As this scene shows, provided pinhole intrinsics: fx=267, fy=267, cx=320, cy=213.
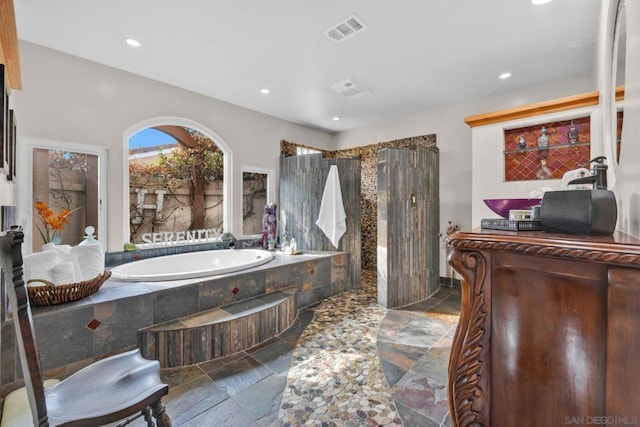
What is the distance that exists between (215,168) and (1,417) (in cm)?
321

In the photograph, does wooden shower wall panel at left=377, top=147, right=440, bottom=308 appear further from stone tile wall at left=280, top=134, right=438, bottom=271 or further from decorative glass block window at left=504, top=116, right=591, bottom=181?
stone tile wall at left=280, top=134, right=438, bottom=271

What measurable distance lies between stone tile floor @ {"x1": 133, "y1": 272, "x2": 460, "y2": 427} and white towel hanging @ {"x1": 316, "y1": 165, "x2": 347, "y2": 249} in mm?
1455

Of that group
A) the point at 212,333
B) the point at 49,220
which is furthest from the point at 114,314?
the point at 49,220

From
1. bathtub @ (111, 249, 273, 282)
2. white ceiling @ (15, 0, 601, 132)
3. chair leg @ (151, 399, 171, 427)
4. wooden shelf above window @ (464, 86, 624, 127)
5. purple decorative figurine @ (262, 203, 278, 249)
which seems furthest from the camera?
purple decorative figurine @ (262, 203, 278, 249)

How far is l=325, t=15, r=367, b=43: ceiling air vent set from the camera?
7.45ft

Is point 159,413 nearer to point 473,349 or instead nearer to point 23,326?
point 23,326

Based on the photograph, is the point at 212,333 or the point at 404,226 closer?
the point at 212,333

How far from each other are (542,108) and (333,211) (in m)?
2.56

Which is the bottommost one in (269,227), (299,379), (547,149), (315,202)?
(299,379)

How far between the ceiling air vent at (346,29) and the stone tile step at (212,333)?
258cm

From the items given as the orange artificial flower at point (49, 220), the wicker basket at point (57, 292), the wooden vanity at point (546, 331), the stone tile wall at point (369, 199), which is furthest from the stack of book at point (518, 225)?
the stone tile wall at point (369, 199)

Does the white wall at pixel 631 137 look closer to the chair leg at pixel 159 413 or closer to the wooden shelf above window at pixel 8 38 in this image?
the chair leg at pixel 159 413

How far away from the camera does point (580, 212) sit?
2.47ft

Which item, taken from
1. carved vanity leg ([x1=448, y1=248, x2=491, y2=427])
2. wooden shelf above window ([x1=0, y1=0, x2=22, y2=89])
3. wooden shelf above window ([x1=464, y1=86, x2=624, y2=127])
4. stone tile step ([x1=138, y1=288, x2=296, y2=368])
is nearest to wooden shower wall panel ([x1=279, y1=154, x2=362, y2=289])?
stone tile step ([x1=138, y1=288, x2=296, y2=368])
